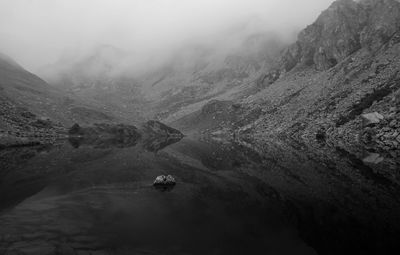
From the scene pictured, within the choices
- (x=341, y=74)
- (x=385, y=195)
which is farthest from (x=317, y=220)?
(x=341, y=74)

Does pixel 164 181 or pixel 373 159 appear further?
pixel 373 159

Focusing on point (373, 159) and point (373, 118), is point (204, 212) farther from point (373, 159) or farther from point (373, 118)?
point (373, 118)

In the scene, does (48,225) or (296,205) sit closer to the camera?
(48,225)

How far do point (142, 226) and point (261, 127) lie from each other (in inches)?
7046

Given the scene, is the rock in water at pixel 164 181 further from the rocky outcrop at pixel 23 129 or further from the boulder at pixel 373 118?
the rocky outcrop at pixel 23 129

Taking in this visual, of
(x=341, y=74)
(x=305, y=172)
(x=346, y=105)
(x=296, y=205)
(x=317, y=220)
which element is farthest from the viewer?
(x=341, y=74)

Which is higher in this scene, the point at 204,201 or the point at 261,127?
the point at 261,127

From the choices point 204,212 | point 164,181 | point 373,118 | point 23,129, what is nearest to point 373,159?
point 164,181

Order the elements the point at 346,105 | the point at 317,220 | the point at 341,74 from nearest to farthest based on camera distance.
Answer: the point at 317,220 < the point at 346,105 < the point at 341,74

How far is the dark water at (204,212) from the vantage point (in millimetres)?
21094

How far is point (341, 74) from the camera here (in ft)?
641

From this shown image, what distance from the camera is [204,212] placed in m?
29.0

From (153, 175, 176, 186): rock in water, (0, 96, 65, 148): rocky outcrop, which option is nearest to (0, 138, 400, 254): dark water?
(153, 175, 176, 186): rock in water

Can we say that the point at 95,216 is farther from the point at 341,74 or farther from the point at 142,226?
the point at 341,74
